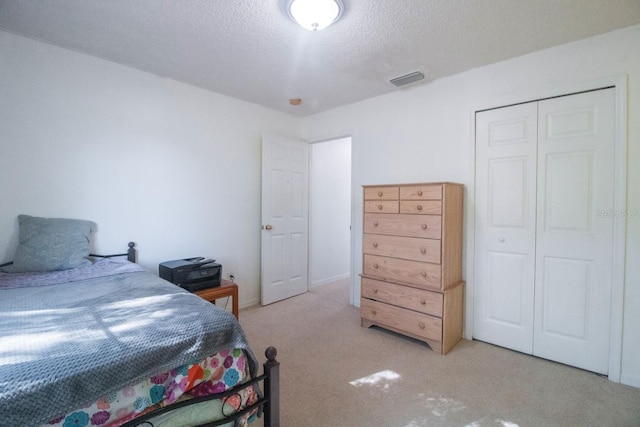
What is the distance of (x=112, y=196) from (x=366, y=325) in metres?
2.65

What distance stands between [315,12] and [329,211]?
306cm

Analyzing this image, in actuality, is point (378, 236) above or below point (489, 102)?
below

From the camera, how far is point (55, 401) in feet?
2.77

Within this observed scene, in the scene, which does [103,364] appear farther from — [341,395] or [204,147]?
[204,147]

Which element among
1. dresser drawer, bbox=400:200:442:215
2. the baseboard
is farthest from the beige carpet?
the baseboard

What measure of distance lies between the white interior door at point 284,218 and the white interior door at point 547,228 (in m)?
2.14

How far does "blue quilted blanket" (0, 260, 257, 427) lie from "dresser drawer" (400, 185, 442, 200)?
185cm

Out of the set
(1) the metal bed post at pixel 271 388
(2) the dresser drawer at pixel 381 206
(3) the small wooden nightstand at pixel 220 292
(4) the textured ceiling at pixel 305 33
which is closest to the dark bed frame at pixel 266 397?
(1) the metal bed post at pixel 271 388

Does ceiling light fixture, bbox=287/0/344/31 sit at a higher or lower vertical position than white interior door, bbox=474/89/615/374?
higher

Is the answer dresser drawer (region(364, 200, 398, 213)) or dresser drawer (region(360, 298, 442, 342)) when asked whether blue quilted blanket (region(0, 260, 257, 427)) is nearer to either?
dresser drawer (region(360, 298, 442, 342))

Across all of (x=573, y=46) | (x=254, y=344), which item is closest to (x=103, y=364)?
(x=254, y=344)

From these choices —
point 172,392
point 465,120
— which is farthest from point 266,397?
point 465,120

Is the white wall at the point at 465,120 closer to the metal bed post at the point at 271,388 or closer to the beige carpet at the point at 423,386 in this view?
the beige carpet at the point at 423,386

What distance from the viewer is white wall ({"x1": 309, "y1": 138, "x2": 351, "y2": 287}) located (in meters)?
4.31
